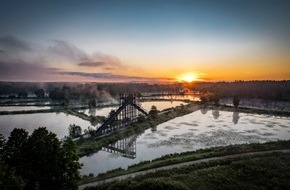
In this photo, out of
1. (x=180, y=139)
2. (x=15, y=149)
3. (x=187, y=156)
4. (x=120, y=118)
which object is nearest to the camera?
(x=15, y=149)

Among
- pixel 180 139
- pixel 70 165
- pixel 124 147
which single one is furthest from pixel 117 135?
pixel 70 165

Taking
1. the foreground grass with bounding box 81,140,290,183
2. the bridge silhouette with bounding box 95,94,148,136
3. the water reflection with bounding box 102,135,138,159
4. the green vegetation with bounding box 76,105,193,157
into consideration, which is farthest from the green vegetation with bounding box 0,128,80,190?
the bridge silhouette with bounding box 95,94,148,136

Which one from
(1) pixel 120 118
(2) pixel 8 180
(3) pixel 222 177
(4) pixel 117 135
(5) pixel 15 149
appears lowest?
(4) pixel 117 135

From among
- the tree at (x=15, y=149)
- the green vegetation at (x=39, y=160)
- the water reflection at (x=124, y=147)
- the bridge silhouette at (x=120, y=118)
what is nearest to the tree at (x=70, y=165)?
the green vegetation at (x=39, y=160)

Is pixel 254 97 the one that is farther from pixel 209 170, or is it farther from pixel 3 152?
pixel 3 152

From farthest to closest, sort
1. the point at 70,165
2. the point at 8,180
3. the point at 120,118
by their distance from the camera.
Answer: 1. the point at 120,118
2. the point at 70,165
3. the point at 8,180

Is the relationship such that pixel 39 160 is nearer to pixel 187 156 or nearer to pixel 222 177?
pixel 222 177

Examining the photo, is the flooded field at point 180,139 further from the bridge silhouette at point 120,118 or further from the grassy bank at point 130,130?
the bridge silhouette at point 120,118

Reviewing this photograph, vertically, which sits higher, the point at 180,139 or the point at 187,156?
the point at 187,156
